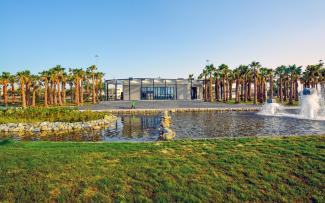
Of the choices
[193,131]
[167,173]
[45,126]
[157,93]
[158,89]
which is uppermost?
[158,89]

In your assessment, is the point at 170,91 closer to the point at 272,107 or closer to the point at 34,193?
the point at 272,107

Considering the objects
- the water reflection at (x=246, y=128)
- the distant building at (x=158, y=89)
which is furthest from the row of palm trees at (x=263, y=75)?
the water reflection at (x=246, y=128)

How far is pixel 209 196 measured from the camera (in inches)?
290

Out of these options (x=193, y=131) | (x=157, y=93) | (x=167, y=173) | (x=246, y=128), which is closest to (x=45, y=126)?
Answer: (x=193, y=131)

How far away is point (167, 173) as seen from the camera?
859 centimetres

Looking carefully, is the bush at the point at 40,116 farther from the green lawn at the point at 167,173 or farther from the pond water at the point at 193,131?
the green lawn at the point at 167,173

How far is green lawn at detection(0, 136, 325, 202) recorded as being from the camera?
7434mm

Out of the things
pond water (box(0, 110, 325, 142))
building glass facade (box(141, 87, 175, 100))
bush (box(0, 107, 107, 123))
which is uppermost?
building glass facade (box(141, 87, 175, 100))

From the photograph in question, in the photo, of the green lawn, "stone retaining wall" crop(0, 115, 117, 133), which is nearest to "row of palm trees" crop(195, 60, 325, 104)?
"stone retaining wall" crop(0, 115, 117, 133)

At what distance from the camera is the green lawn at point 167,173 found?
24.4 feet

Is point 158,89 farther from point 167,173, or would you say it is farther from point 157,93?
point 167,173

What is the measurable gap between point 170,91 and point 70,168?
78.6 m

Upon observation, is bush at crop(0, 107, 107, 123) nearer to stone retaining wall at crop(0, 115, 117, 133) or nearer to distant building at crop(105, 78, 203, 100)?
stone retaining wall at crop(0, 115, 117, 133)

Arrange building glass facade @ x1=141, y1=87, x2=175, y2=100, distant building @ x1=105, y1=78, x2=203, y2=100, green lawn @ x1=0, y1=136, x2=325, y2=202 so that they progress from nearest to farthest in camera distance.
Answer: green lawn @ x1=0, y1=136, x2=325, y2=202 → distant building @ x1=105, y1=78, x2=203, y2=100 → building glass facade @ x1=141, y1=87, x2=175, y2=100
